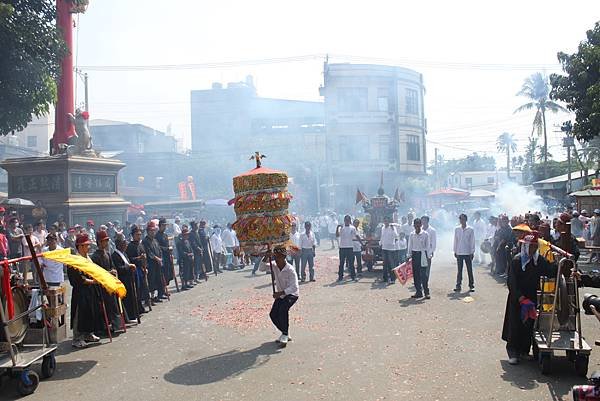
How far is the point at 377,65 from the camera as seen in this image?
45781mm

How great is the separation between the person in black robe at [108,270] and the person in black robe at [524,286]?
22.7 feet

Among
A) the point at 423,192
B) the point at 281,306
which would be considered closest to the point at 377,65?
the point at 423,192

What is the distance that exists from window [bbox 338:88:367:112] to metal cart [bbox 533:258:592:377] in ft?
128

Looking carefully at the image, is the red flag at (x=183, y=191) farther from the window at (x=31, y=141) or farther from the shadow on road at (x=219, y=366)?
the window at (x=31, y=141)

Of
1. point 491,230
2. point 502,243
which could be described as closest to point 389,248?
point 502,243

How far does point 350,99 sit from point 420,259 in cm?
3411

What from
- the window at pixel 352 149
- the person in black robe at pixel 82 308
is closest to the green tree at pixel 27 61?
the person in black robe at pixel 82 308

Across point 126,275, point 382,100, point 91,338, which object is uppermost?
point 382,100

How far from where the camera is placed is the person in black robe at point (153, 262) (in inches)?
506

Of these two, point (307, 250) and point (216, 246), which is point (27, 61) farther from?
point (307, 250)

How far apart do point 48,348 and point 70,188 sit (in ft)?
43.5

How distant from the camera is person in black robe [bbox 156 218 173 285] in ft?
46.4

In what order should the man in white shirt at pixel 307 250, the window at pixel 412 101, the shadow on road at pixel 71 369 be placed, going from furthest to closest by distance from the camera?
the window at pixel 412 101 → the man in white shirt at pixel 307 250 → the shadow on road at pixel 71 369

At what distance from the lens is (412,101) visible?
159 ft
